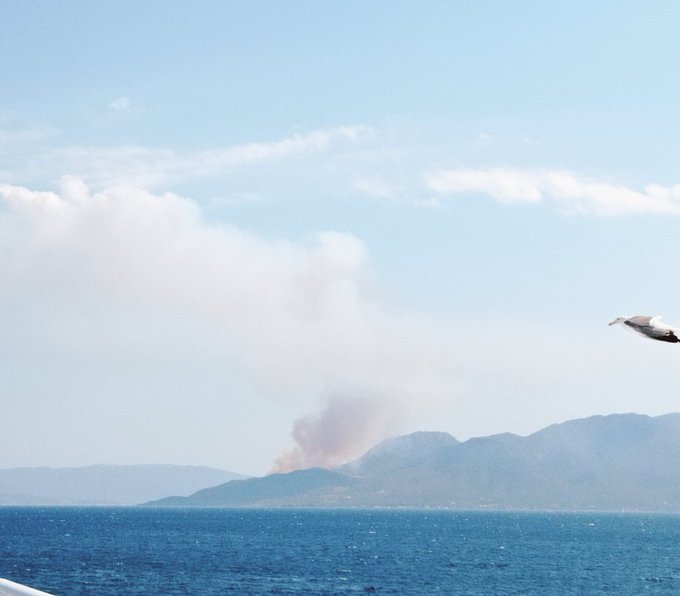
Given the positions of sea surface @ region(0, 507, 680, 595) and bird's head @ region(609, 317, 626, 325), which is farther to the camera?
sea surface @ region(0, 507, 680, 595)

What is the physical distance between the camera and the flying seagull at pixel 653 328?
21.9ft

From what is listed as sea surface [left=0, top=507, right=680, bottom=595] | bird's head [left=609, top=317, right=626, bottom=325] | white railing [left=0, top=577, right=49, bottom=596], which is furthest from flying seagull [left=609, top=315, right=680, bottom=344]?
sea surface [left=0, top=507, right=680, bottom=595]

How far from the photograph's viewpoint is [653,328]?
6.71 m

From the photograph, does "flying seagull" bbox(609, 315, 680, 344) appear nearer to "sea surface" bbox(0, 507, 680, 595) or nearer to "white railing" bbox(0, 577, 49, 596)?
"white railing" bbox(0, 577, 49, 596)

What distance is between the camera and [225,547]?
17125 centimetres

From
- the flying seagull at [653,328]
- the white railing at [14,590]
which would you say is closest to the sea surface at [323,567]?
the white railing at [14,590]

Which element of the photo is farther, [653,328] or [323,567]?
[323,567]

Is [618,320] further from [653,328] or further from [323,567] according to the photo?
[323,567]

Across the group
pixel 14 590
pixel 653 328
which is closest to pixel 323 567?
pixel 14 590

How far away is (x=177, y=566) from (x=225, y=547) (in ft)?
139

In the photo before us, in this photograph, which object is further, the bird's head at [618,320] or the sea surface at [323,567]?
the sea surface at [323,567]

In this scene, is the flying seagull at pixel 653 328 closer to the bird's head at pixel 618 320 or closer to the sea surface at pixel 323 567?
the bird's head at pixel 618 320

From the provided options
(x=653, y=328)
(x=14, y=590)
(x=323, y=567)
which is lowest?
(x=323, y=567)

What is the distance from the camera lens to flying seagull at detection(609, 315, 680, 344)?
263 inches
